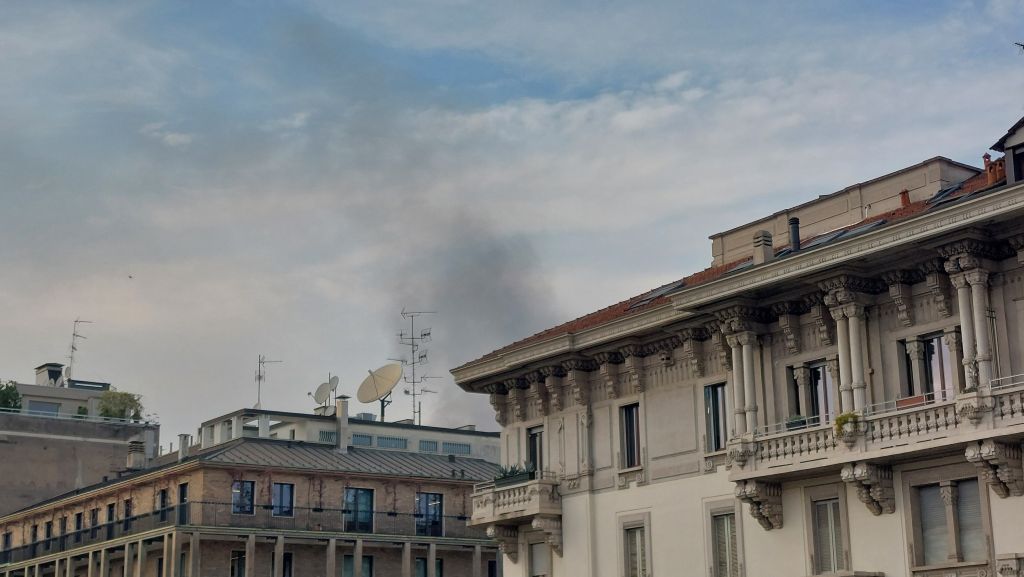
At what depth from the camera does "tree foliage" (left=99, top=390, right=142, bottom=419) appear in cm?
10975

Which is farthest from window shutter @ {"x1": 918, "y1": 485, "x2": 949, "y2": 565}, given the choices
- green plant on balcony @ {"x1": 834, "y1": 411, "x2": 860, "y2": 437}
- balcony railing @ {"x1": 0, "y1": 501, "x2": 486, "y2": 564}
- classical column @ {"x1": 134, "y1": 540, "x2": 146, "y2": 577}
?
classical column @ {"x1": 134, "y1": 540, "x2": 146, "y2": 577}

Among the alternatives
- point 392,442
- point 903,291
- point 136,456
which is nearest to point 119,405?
point 136,456

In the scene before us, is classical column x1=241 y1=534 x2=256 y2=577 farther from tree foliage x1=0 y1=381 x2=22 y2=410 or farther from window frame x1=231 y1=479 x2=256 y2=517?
tree foliage x1=0 y1=381 x2=22 y2=410

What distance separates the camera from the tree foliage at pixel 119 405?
10975 cm

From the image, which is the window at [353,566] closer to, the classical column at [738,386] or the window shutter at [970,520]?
the classical column at [738,386]

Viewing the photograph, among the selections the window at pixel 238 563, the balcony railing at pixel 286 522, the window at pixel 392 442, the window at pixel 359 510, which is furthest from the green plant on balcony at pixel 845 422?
the window at pixel 392 442

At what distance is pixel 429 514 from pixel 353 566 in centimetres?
524

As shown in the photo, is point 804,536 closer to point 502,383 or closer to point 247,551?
point 502,383

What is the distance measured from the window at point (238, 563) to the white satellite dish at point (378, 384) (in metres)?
10.6

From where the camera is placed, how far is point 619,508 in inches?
1789

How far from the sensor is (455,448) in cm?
9094

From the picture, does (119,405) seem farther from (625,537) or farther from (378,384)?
(625,537)

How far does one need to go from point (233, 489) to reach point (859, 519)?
139 ft

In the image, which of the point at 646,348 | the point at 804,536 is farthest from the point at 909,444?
the point at 646,348
